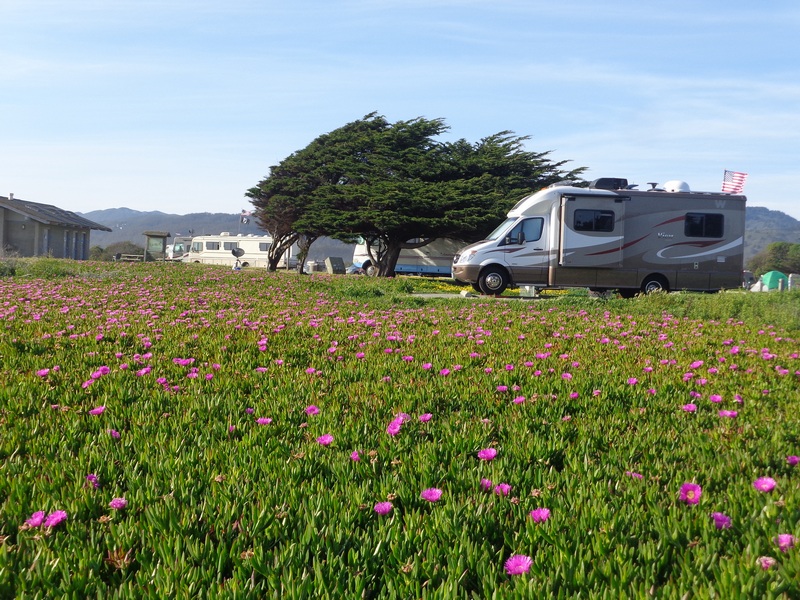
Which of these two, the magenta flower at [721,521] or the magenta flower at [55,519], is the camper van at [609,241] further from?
the magenta flower at [55,519]

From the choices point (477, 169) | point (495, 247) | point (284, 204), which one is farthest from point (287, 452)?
point (284, 204)

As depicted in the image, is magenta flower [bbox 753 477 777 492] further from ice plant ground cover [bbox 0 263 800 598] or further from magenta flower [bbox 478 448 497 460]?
magenta flower [bbox 478 448 497 460]

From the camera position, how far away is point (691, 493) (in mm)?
2703

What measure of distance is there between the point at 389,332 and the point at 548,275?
11.3m

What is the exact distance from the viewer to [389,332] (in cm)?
740

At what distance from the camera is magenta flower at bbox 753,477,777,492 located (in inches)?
107

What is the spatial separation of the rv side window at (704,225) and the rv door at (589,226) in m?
2.10

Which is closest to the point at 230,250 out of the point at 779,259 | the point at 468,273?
the point at 468,273

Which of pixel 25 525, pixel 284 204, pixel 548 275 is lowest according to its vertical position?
pixel 25 525

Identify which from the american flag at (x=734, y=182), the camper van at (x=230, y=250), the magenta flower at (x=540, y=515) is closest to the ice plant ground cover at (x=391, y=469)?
the magenta flower at (x=540, y=515)

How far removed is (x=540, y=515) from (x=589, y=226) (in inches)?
634

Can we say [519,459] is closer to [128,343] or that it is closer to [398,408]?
[398,408]

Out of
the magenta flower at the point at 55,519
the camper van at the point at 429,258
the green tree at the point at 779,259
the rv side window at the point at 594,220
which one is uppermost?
the green tree at the point at 779,259

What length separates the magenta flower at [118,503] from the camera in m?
2.55
